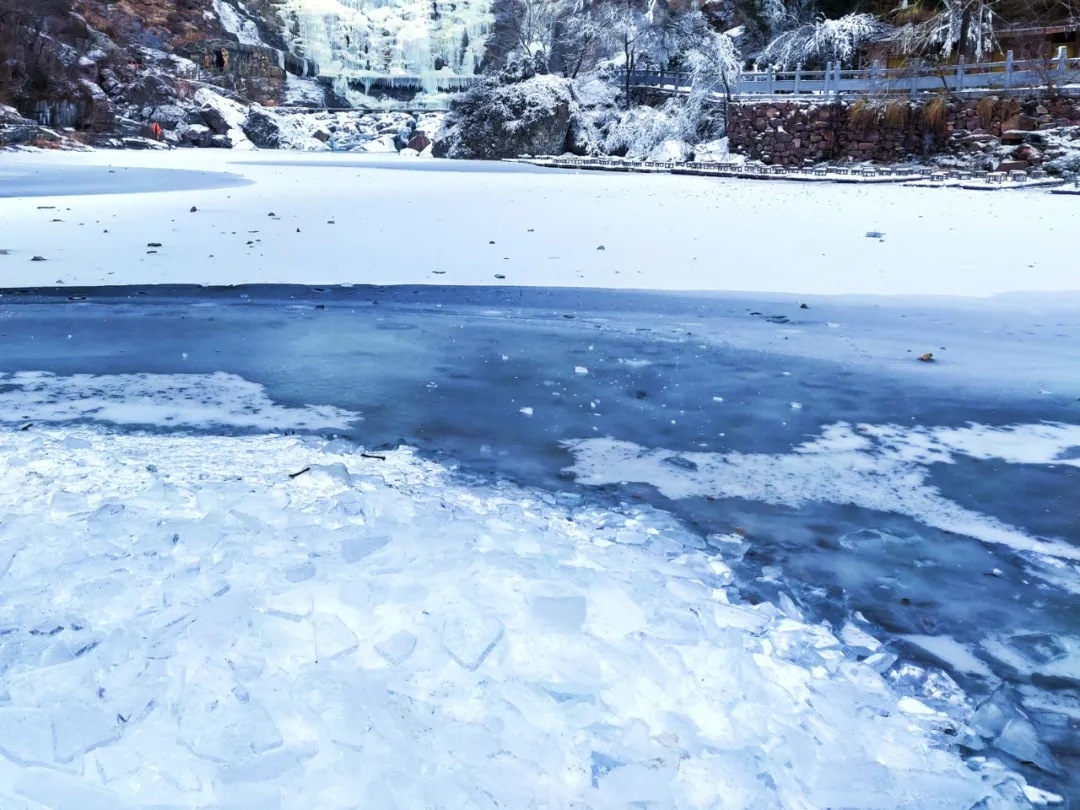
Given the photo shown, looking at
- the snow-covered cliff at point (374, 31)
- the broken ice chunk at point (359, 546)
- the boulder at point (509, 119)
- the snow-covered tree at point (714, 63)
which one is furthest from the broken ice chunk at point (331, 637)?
the snow-covered cliff at point (374, 31)

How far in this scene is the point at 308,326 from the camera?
479cm

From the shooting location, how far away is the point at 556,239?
791 centimetres

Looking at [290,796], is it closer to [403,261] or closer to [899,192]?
[403,261]

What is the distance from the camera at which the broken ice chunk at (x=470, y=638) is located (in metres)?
1.76

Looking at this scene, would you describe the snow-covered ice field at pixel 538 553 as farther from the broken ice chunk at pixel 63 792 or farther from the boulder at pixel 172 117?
the boulder at pixel 172 117

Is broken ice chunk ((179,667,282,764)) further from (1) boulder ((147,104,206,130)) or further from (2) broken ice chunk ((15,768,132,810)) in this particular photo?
(1) boulder ((147,104,206,130))

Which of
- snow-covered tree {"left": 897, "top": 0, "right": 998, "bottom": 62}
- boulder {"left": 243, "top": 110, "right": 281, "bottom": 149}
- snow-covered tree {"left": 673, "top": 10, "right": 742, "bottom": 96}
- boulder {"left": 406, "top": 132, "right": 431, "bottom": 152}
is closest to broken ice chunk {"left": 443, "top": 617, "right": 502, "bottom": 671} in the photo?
snow-covered tree {"left": 897, "top": 0, "right": 998, "bottom": 62}

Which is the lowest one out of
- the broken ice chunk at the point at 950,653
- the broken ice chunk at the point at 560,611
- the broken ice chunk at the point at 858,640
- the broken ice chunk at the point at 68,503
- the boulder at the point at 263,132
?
the broken ice chunk at the point at 950,653

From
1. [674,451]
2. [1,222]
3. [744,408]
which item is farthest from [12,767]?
[1,222]

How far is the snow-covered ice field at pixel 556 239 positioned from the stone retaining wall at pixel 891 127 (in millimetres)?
6970

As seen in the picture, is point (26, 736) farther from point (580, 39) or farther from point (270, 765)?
point (580, 39)

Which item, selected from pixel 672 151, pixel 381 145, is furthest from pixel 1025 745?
pixel 381 145

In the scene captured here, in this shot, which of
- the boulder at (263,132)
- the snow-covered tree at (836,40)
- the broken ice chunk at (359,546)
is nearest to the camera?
the broken ice chunk at (359,546)

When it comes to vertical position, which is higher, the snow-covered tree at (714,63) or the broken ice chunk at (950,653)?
the snow-covered tree at (714,63)
